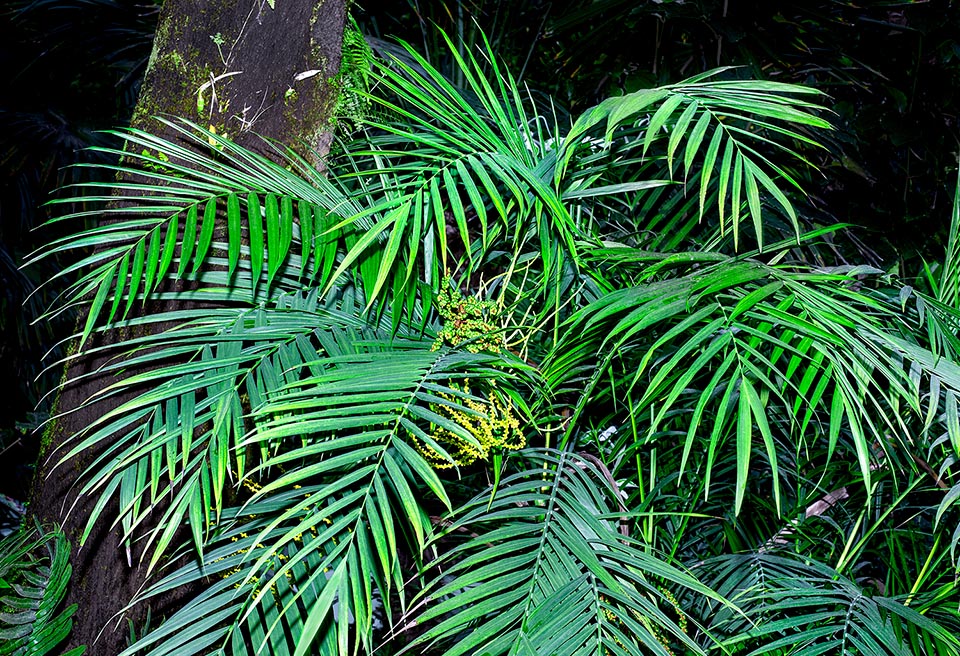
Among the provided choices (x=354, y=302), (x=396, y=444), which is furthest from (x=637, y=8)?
(x=396, y=444)

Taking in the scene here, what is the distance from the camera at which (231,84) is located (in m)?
0.97

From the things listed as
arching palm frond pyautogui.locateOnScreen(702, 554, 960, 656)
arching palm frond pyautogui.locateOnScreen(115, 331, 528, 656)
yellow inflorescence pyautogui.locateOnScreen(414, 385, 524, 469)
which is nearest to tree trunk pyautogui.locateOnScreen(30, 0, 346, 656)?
arching palm frond pyautogui.locateOnScreen(115, 331, 528, 656)

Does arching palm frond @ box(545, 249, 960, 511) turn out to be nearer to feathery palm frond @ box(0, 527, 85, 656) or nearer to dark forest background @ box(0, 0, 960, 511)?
feathery palm frond @ box(0, 527, 85, 656)

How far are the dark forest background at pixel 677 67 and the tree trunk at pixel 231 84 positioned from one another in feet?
2.04

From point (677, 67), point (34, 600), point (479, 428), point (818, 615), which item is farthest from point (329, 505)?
point (677, 67)

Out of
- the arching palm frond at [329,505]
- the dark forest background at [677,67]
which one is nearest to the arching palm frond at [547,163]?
the arching palm frond at [329,505]

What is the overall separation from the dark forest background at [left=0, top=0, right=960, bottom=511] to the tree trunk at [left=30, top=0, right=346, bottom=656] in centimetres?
62

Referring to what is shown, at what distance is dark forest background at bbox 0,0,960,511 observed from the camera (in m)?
1.74

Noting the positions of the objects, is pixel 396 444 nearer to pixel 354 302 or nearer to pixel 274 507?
pixel 274 507

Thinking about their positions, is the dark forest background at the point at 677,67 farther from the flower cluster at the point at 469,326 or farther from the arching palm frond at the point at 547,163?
the flower cluster at the point at 469,326

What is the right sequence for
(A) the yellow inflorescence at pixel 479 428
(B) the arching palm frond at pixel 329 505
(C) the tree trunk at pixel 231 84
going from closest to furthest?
(B) the arching palm frond at pixel 329 505
(A) the yellow inflorescence at pixel 479 428
(C) the tree trunk at pixel 231 84

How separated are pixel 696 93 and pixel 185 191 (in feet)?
1.83

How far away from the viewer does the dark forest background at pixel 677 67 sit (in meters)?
1.74

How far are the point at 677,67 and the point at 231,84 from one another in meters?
1.30
